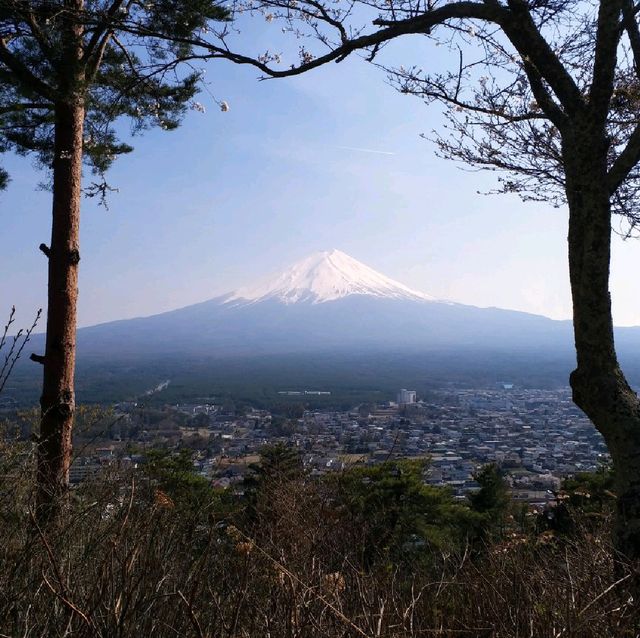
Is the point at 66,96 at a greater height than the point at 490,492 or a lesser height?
greater

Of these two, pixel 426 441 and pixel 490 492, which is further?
pixel 426 441

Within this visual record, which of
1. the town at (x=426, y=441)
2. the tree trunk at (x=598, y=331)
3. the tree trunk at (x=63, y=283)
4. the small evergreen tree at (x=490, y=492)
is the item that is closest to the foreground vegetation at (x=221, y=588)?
the tree trunk at (x=598, y=331)

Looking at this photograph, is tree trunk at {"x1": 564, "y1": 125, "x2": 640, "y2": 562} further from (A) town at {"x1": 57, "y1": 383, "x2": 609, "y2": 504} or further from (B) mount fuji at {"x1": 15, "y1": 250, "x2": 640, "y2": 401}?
(B) mount fuji at {"x1": 15, "y1": 250, "x2": 640, "y2": 401}

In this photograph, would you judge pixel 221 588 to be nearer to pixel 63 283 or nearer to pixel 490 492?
pixel 63 283

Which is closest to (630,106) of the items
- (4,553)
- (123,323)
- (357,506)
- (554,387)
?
(4,553)

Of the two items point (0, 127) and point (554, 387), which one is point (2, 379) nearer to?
point (0, 127)

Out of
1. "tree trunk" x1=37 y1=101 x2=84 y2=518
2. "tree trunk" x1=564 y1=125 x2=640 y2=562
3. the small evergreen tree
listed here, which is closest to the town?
the small evergreen tree

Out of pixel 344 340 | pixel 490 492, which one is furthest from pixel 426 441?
pixel 344 340
